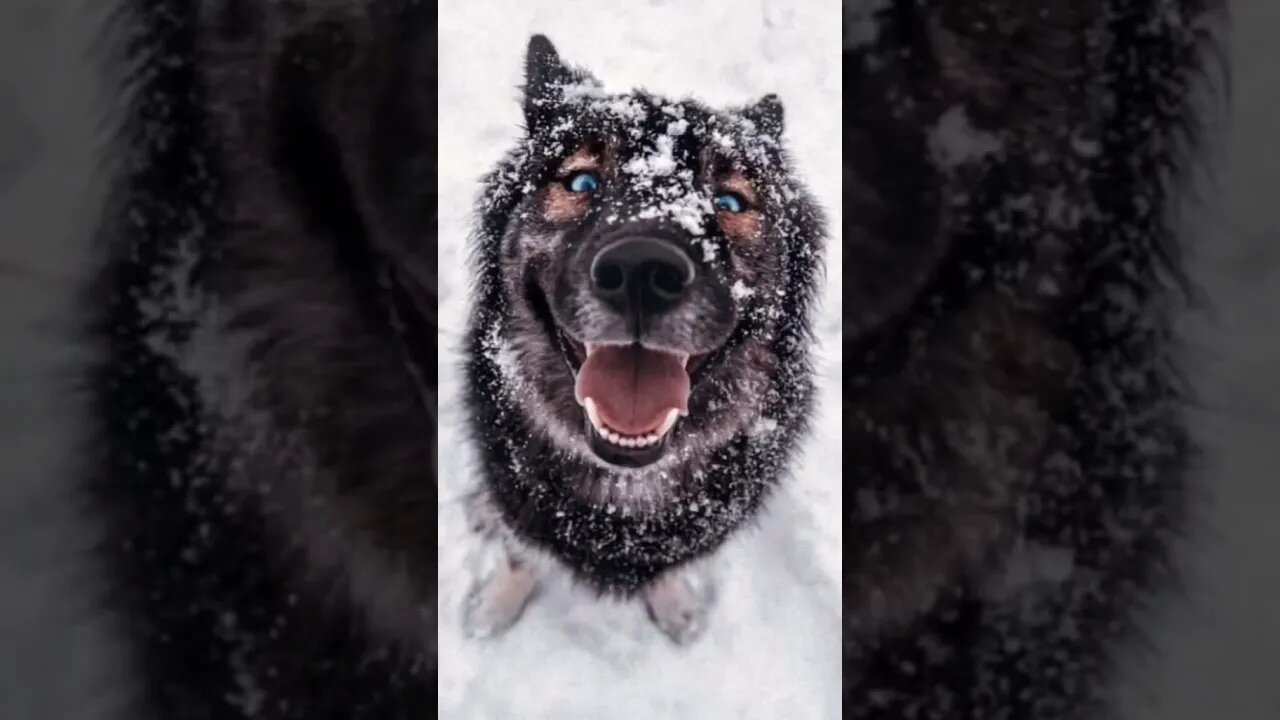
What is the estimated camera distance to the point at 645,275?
161cm

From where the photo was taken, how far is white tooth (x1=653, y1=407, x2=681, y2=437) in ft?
5.55

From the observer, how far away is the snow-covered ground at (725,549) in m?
1.74

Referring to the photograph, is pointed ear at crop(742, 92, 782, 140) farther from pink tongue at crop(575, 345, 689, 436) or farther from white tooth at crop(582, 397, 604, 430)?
white tooth at crop(582, 397, 604, 430)

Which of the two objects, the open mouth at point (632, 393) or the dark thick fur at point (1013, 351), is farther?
the dark thick fur at point (1013, 351)

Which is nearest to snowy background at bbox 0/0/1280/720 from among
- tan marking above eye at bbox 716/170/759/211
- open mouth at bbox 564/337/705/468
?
tan marking above eye at bbox 716/170/759/211

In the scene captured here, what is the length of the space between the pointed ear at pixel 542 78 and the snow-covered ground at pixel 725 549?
2 cm

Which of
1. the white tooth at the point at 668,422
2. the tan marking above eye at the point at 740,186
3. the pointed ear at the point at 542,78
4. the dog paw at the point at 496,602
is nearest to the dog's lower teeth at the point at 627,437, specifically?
the white tooth at the point at 668,422

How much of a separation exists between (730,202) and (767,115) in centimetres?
19

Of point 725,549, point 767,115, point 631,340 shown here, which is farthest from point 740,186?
point 725,549

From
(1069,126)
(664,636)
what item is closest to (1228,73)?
(1069,126)

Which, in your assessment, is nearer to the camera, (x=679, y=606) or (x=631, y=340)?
(x=631, y=340)

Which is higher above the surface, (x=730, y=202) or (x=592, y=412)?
(x=730, y=202)

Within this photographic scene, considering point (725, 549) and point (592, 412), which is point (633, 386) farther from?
→ point (725, 549)

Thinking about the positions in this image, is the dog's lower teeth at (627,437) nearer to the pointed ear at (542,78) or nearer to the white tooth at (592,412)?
the white tooth at (592,412)
